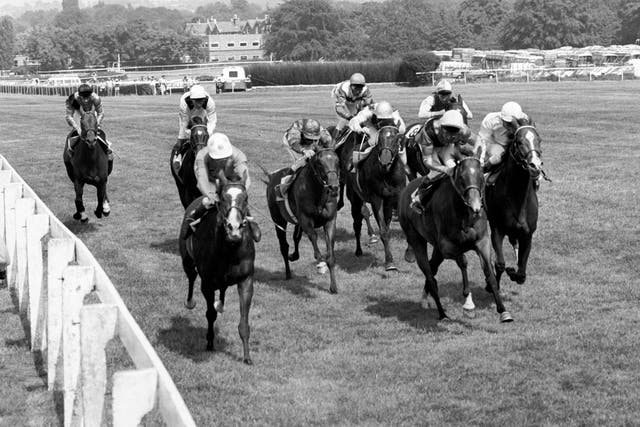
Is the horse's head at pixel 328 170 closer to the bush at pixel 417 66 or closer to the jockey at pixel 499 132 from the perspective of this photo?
the jockey at pixel 499 132

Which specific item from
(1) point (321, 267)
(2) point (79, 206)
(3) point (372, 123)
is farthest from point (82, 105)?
(1) point (321, 267)

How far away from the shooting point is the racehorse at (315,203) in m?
13.6

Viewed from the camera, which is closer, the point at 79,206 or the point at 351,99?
the point at 351,99

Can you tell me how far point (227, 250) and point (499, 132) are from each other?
430cm

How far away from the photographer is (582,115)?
35.5 meters

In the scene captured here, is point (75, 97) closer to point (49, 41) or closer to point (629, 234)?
point (629, 234)

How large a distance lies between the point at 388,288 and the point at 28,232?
17.6 feet

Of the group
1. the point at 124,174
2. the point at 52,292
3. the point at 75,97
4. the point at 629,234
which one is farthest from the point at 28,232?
the point at 124,174

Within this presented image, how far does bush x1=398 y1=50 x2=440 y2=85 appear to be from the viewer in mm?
68375

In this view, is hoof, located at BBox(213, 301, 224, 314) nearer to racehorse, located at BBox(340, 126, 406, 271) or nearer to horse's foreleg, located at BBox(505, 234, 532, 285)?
horse's foreleg, located at BBox(505, 234, 532, 285)

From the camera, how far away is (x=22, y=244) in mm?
11406

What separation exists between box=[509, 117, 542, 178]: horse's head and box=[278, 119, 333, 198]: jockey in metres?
3.04

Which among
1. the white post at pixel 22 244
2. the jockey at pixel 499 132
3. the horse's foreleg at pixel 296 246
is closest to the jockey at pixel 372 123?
the horse's foreleg at pixel 296 246

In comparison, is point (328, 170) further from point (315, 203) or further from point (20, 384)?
point (20, 384)
